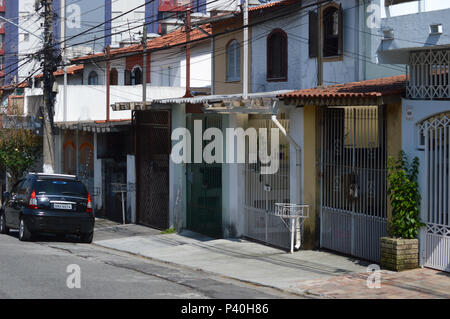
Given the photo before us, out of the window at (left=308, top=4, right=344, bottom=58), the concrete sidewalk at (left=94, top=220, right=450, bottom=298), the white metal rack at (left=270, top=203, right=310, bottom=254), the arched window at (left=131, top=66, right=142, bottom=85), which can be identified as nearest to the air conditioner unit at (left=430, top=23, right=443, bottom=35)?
the concrete sidewalk at (left=94, top=220, right=450, bottom=298)

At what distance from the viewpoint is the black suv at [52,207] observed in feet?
55.9

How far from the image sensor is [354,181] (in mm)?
14141

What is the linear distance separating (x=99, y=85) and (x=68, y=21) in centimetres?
1081

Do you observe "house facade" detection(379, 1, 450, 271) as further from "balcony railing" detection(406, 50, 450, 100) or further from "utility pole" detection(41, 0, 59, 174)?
"utility pole" detection(41, 0, 59, 174)

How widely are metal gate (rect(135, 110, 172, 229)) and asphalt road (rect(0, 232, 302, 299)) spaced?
4714 millimetres

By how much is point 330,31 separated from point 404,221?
948cm

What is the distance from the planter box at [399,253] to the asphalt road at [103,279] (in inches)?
93.1

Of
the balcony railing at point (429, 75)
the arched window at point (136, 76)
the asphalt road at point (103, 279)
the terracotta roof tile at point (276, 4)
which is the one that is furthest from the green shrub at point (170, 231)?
the arched window at point (136, 76)

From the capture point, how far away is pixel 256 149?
17.1 m

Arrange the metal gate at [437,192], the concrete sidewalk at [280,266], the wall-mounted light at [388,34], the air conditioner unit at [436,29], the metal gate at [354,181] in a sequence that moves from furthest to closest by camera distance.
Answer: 1. the metal gate at [354,181]
2. the wall-mounted light at [388,34]
3. the metal gate at [437,192]
4. the air conditioner unit at [436,29]
5. the concrete sidewalk at [280,266]

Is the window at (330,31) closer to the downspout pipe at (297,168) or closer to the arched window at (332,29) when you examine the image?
the arched window at (332,29)

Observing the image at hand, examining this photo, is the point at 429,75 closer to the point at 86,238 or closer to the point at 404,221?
the point at 404,221

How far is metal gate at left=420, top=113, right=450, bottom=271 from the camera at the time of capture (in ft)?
40.0
